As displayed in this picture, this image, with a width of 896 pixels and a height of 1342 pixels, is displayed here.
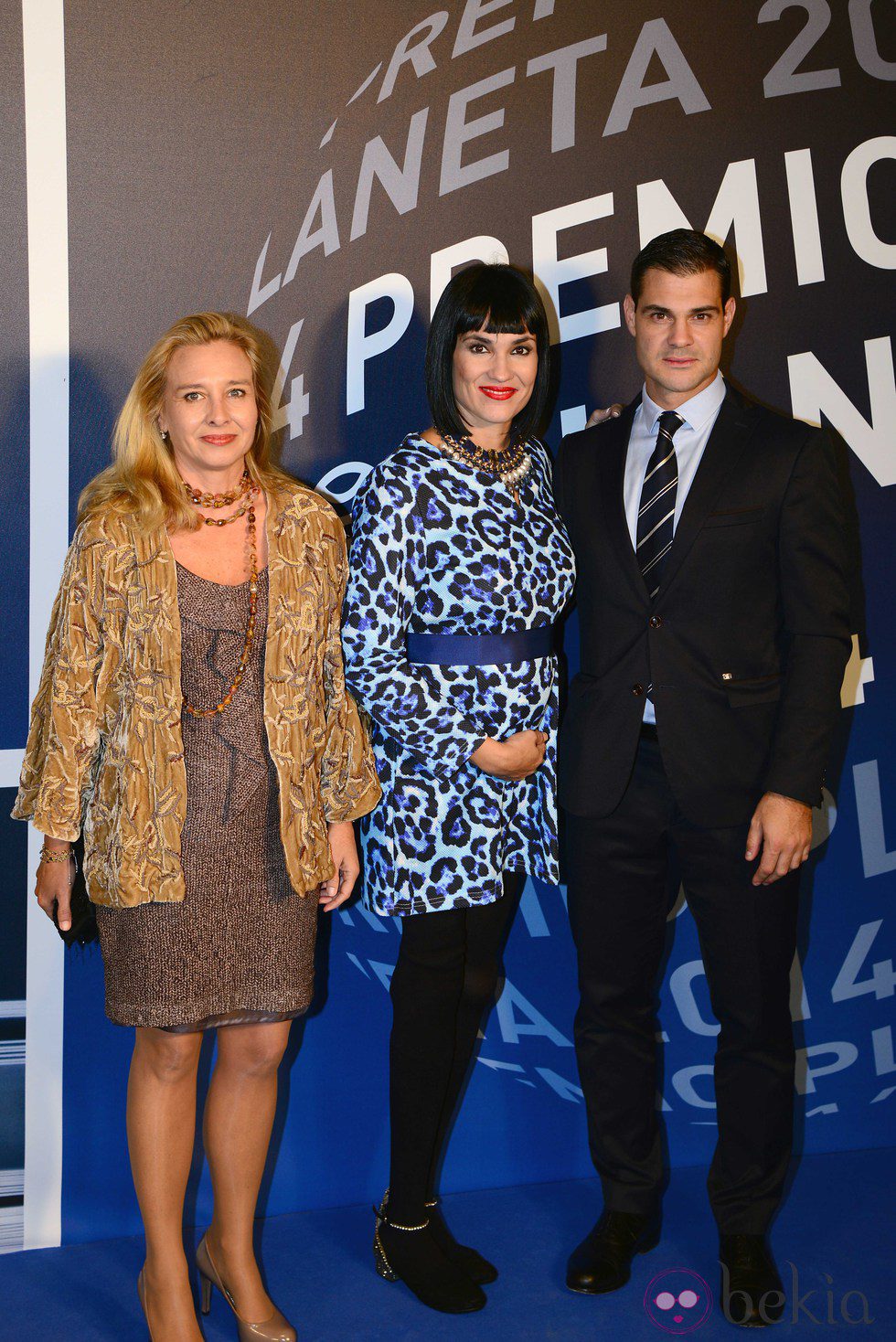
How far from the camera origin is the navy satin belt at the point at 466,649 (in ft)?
7.73

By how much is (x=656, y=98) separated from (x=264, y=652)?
1654 mm

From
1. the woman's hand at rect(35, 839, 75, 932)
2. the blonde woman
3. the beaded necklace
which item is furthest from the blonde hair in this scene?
the woman's hand at rect(35, 839, 75, 932)

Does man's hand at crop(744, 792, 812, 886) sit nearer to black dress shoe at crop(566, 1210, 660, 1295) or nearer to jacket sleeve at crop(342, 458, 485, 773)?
jacket sleeve at crop(342, 458, 485, 773)

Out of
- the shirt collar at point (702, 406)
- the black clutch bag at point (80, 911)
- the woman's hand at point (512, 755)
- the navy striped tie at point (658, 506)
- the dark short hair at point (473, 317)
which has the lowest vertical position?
the black clutch bag at point (80, 911)

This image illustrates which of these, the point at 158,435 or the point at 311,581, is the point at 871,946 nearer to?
the point at 311,581

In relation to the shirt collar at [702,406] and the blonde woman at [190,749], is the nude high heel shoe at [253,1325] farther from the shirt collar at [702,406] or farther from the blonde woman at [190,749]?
the shirt collar at [702,406]

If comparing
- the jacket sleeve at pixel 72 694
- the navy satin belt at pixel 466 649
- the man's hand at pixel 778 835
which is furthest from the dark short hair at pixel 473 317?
the man's hand at pixel 778 835

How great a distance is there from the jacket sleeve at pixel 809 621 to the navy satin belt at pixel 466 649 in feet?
1.70

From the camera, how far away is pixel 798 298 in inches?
115

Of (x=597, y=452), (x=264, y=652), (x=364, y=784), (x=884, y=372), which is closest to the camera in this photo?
(x=264, y=652)

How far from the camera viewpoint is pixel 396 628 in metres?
2.30

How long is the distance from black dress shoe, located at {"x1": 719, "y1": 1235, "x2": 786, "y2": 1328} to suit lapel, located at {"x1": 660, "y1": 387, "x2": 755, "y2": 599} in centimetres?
134

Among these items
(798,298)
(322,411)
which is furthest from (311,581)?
(798,298)

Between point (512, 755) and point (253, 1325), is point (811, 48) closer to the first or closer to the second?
point (512, 755)
